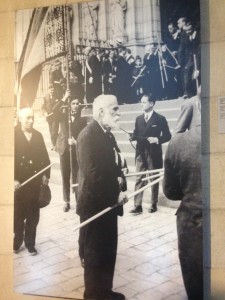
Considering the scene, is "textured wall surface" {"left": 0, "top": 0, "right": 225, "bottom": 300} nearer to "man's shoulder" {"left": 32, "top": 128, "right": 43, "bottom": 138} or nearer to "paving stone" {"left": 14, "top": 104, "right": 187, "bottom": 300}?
"paving stone" {"left": 14, "top": 104, "right": 187, "bottom": 300}

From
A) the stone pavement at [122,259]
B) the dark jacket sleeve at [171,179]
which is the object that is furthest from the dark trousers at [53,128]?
the dark jacket sleeve at [171,179]

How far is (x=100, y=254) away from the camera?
1706mm

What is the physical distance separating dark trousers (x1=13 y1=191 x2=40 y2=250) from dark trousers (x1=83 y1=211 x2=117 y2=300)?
0.28 meters

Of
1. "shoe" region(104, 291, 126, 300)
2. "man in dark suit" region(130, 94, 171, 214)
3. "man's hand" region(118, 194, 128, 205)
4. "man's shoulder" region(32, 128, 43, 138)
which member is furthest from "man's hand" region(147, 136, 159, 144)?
"shoe" region(104, 291, 126, 300)

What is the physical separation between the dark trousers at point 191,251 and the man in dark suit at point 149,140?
15 centimetres

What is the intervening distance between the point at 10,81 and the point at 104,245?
37.4 inches

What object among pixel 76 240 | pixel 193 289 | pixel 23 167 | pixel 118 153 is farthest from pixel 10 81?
pixel 193 289

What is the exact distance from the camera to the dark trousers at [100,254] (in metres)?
1.69

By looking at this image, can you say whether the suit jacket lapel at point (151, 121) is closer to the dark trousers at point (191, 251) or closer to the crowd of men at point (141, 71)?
the crowd of men at point (141, 71)

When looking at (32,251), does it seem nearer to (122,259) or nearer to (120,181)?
(122,259)

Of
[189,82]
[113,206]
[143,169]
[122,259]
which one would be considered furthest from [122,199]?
[189,82]

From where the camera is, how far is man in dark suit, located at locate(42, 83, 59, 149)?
182cm

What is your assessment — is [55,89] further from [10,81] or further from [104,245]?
[104,245]

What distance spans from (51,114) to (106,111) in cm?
30
